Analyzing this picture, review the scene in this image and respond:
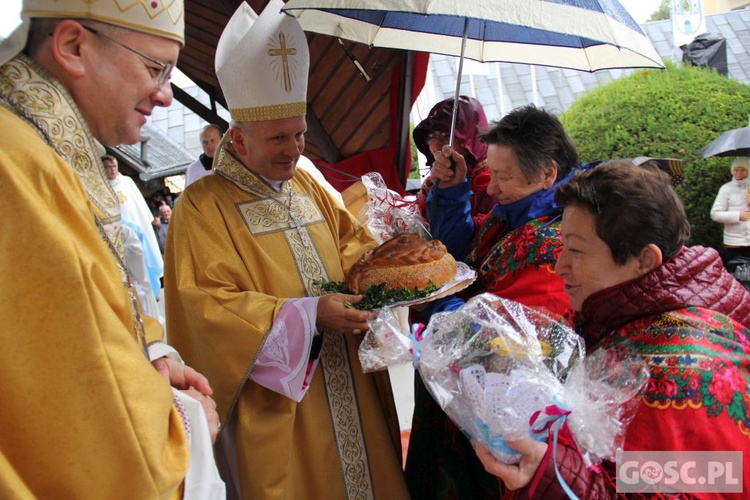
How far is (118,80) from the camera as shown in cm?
169

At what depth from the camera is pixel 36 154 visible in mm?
1409

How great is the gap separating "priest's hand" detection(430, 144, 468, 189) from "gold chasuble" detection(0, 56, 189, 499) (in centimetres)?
198

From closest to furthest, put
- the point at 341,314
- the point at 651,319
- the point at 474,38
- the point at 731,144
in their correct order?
the point at 651,319 → the point at 341,314 → the point at 474,38 → the point at 731,144

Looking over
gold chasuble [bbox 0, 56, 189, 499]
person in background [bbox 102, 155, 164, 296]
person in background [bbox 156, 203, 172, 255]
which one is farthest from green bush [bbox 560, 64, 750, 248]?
gold chasuble [bbox 0, 56, 189, 499]

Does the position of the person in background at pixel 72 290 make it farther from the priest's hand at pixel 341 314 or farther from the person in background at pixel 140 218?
the person in background at pixel 140 218

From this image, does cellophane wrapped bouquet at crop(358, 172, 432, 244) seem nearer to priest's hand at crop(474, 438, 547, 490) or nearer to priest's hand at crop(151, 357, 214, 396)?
priest's hand at crop(151, 357, 214, 396)

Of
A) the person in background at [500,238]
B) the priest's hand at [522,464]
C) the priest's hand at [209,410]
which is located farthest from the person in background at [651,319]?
the priest's hand at [209,410]

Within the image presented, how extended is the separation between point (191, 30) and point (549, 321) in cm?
540

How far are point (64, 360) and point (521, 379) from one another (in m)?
1.06

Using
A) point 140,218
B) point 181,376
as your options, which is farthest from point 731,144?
point 181,376

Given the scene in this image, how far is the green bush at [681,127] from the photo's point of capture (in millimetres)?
9555

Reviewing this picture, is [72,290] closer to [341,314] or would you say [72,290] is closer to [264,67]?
[341,314]

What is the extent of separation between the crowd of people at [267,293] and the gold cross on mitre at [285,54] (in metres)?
0.02

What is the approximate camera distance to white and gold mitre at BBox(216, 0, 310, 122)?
115 inches
